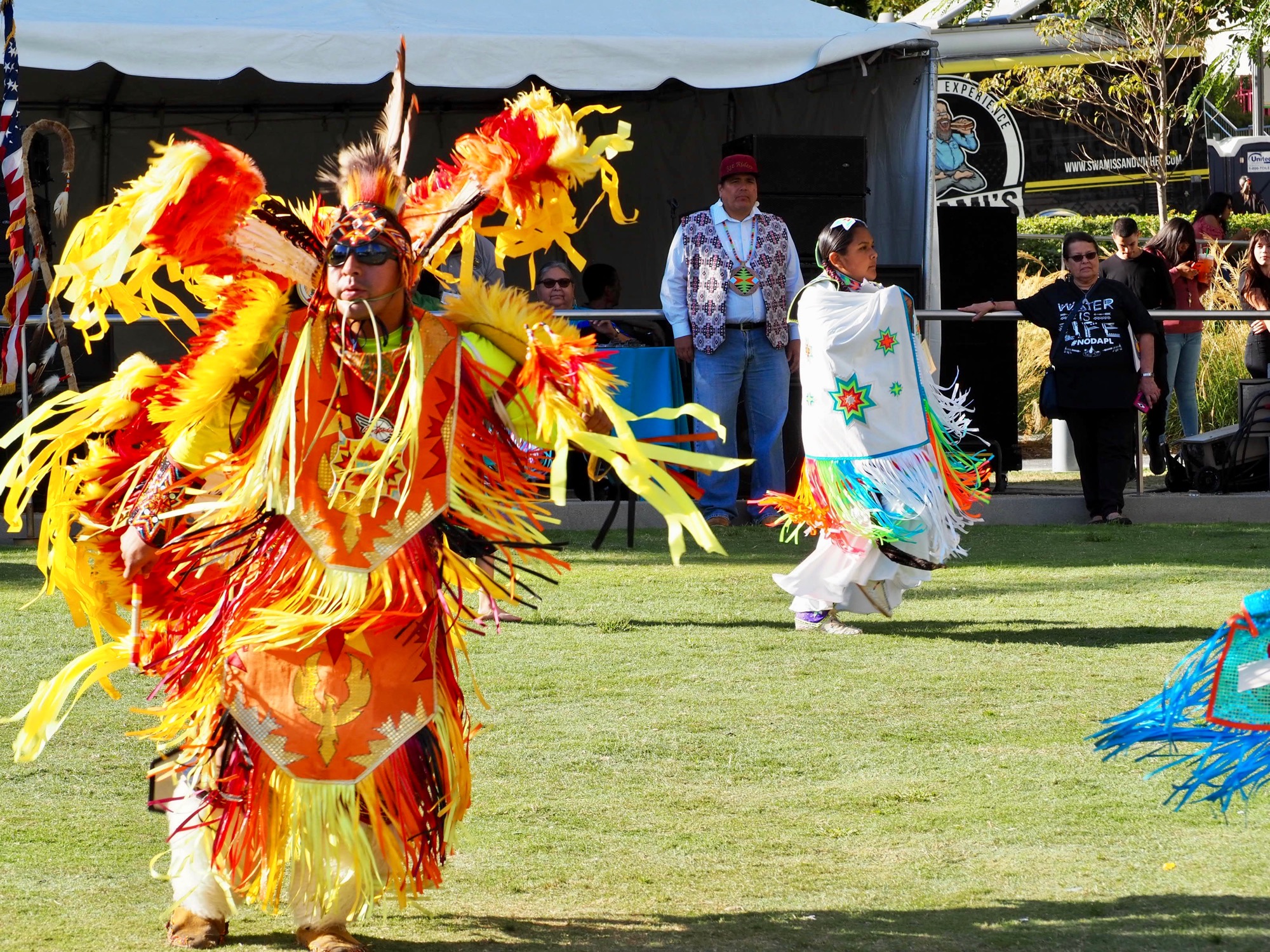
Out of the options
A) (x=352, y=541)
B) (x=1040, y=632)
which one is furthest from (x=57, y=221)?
(x=352, y=541)

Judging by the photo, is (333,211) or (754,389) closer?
(333,211)

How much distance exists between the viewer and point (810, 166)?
11.2 metres

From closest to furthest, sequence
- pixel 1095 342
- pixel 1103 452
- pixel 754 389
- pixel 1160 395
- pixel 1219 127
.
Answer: pixel 754 389 → pixel 1095 342 → pixel 1103 452 → pixel 1160 395 → pixel 1219 127

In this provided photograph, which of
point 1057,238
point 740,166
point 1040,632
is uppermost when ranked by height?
point 1057,238

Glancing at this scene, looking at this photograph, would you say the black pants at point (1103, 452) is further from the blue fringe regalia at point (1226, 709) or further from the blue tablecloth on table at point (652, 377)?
the blue fringe regalia at point (1226, 709)

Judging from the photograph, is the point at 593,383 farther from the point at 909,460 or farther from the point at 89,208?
the point at 89,208

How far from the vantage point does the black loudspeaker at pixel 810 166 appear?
11.2 m

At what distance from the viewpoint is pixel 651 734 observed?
17.2 feet

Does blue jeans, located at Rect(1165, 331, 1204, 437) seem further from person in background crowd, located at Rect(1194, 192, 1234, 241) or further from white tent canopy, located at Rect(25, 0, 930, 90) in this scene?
white tent canopy, located at Rect(25, 0, 930, 90)

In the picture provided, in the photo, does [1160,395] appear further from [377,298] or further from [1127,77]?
[1127,77]

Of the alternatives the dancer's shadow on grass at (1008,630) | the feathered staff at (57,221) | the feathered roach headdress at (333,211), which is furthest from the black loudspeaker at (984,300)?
the feathered roach headdress at (333,211)

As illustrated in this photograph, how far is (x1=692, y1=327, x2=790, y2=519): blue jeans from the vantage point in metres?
9.90

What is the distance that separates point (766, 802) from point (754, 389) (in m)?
5.67

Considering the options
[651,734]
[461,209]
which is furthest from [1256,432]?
[461,209]
